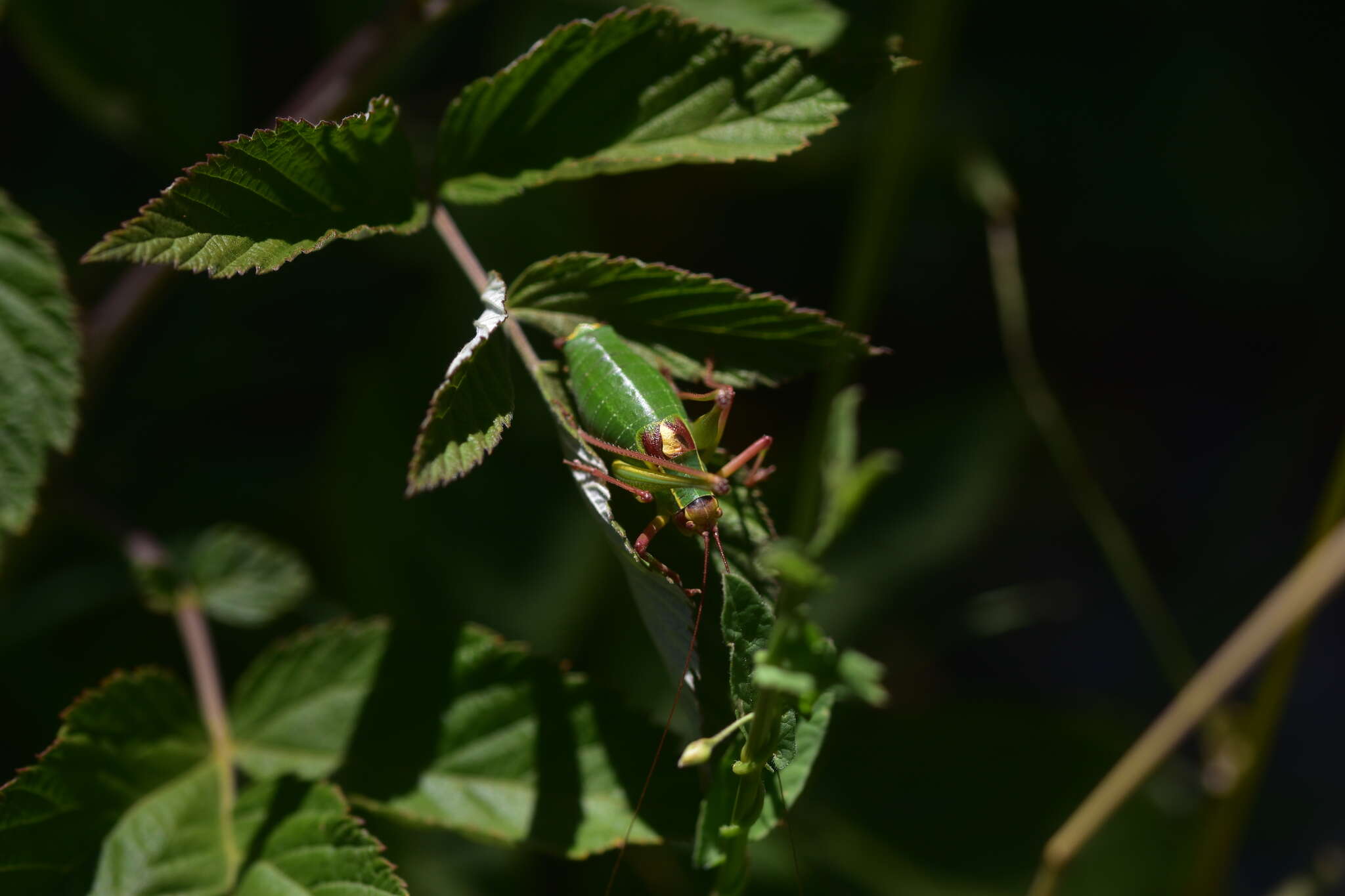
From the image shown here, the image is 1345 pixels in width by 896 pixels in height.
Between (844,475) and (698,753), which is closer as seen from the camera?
(844,475)

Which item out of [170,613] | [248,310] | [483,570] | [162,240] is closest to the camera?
[162,240]

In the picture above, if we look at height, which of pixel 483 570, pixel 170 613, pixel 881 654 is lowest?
pixel 881 654

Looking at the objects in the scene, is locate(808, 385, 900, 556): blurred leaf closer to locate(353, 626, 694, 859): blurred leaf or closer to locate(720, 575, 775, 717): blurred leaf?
locate(720, 575, 775, 717): blurred leaf

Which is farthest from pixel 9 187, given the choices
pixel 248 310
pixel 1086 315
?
pixel 1086 315

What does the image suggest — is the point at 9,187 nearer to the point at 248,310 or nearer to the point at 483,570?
the point at 248,310

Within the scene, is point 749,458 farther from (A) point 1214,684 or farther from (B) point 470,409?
(A) point 1214,684

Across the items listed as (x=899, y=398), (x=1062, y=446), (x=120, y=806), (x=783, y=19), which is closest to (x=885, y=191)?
(x=783, y=19)

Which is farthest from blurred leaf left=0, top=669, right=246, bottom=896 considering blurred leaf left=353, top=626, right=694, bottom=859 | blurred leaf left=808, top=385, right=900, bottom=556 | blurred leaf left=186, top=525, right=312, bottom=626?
blurred leaf left=808, top=385, right=900, bottom=556

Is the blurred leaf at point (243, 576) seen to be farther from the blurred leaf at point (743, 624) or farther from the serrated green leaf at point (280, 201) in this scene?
the blurred leaf at point (743, 624)
